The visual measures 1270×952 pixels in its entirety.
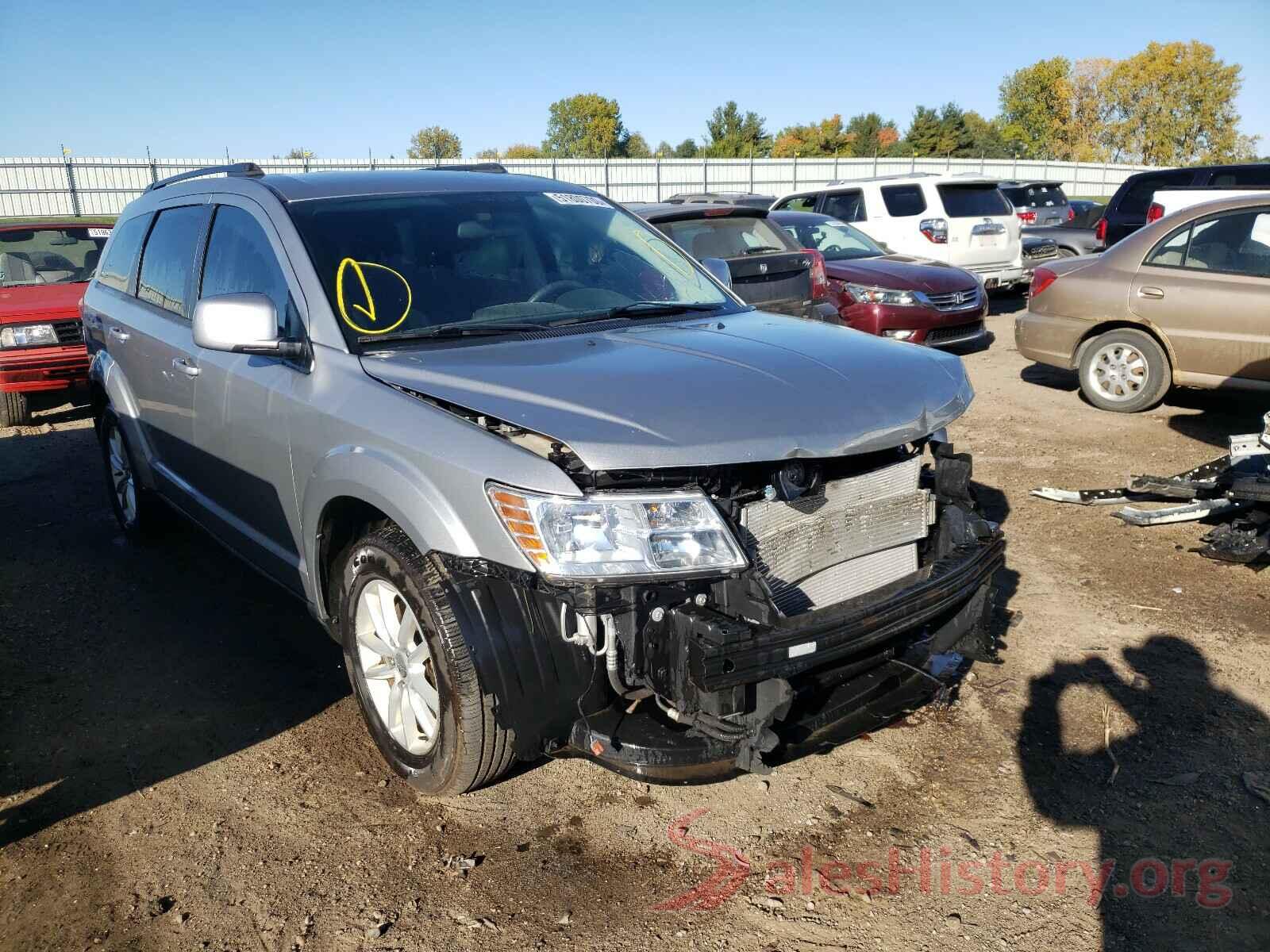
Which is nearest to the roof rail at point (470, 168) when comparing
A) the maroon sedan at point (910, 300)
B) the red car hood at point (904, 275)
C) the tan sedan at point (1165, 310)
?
the maroon sedan at point (910, 300)

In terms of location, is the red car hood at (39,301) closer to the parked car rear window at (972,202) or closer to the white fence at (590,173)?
the parked car rear window at (972,202)

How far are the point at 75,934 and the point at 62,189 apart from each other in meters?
31.0

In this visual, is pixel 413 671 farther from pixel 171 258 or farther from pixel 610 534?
pixel 171 258

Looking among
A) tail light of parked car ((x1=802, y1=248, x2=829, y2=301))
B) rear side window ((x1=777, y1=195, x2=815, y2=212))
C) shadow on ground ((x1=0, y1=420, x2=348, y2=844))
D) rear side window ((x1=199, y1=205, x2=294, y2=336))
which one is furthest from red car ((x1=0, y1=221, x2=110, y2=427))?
rear side window ((x1=777, y1=195, x2=815, y2=212))

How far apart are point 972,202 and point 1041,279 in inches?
199

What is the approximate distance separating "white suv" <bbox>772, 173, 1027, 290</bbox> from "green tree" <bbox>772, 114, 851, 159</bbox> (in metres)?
60.9

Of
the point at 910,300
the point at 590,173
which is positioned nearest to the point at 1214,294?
the point at 910,300

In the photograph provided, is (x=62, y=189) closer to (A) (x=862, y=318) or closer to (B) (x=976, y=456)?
(A) (x=862, y=318)

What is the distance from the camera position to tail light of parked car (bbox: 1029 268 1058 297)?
8.36 meters

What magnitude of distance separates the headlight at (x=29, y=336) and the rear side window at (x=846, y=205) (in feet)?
31.2

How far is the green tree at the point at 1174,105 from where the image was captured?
68.5 m

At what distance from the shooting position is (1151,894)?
259 centimetres

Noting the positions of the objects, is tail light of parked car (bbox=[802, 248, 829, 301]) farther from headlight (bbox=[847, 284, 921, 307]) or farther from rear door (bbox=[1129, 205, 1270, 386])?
rear door (bbox=[1129, 205, 1270, 386])

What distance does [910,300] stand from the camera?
9680mm
